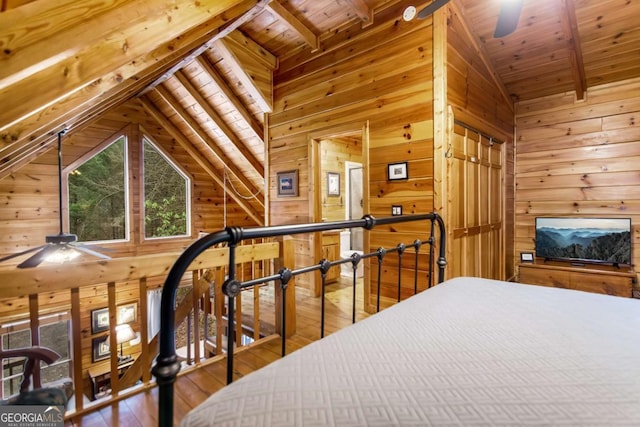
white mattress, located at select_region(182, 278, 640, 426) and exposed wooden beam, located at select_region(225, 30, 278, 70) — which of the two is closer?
white mattress, located at select_region(182, 278, 640, 426)

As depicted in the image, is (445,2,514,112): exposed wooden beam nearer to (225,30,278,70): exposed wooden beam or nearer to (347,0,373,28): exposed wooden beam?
(347,0,373,28): exposed wooden beam

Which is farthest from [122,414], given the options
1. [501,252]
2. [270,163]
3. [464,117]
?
[501,252]

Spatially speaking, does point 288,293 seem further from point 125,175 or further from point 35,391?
point 125,175

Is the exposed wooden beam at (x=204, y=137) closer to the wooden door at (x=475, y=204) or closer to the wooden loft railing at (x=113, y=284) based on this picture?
the wooden loft railing at (x=113, y=284)

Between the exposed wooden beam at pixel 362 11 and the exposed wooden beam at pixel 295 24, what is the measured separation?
0.64 metres

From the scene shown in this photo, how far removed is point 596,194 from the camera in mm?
3826

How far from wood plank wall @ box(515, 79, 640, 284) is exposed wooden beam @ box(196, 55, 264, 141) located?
3.83 metres

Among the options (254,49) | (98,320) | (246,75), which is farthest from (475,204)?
(98,320)

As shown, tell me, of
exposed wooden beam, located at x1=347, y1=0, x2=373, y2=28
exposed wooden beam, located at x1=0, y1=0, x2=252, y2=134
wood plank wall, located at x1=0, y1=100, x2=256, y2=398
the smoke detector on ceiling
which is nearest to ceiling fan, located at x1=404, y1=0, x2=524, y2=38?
the smoke detector on ceiling

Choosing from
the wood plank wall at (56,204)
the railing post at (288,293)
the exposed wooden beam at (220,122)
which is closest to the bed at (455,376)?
the railing post at (288,293)

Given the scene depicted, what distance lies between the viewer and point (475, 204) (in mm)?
3365

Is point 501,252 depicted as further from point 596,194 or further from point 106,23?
point 106,23

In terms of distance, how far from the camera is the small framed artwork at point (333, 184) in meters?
4.74

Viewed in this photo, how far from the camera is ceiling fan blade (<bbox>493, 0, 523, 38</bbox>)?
1.92 metres
